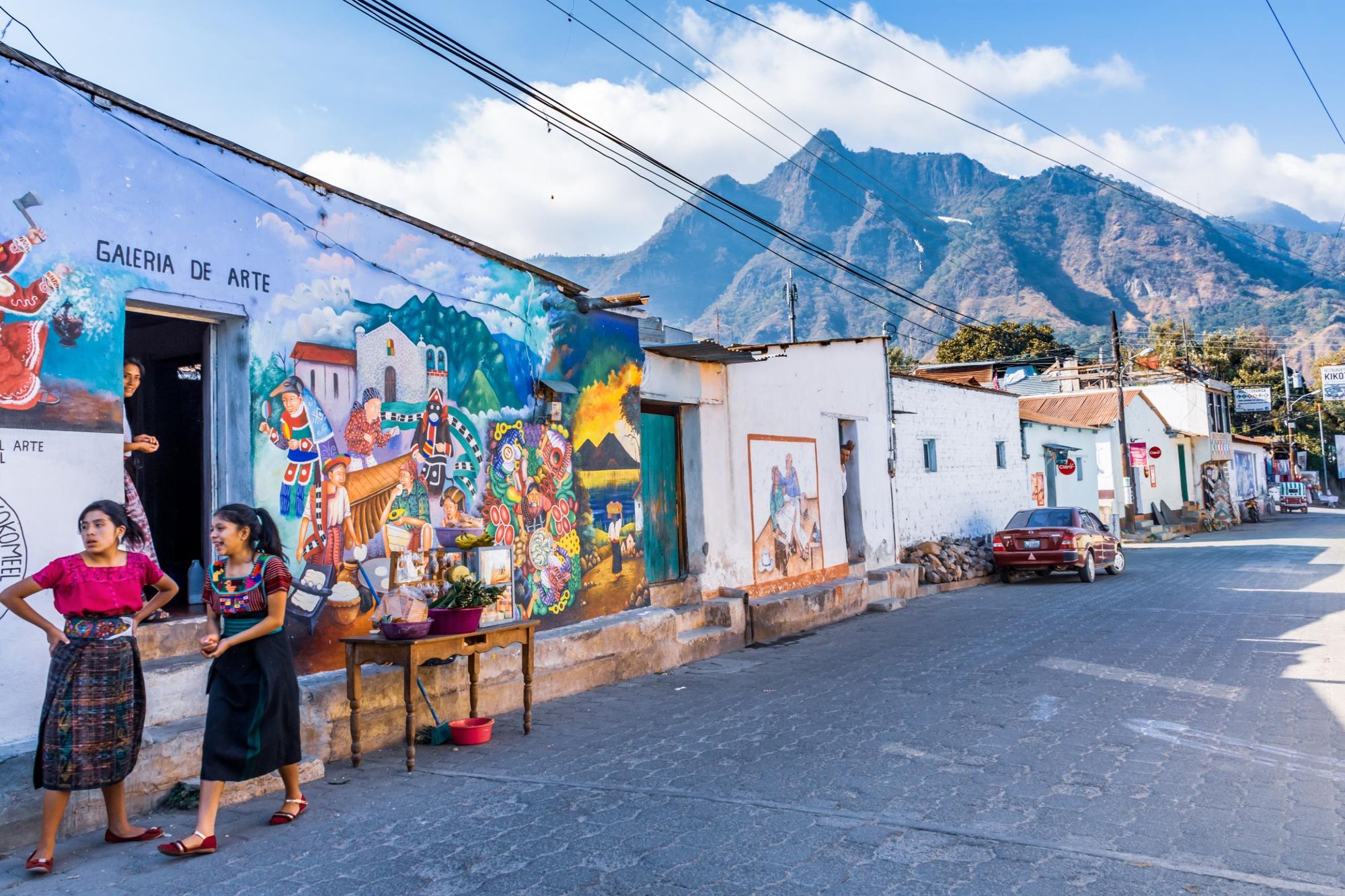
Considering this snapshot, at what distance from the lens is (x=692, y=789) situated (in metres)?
5.56

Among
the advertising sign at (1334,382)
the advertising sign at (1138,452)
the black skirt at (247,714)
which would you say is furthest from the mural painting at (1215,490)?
the black skirt at (247,714)

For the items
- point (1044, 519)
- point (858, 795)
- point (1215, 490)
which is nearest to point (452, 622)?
point (858, 795)

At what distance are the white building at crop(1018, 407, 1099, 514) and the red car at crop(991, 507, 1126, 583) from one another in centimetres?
454

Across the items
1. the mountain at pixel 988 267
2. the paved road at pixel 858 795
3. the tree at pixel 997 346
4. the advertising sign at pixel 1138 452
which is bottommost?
the paved road at pixel 858 795

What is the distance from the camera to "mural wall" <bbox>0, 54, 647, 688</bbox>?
550 centimetres

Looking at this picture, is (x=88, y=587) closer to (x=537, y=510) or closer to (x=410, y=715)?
(x=410, y=715)

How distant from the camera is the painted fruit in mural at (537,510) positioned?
28.6 feet

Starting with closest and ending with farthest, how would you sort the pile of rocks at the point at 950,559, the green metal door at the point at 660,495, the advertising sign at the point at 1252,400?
the green metal door at the point at 660,495
the pile of rocks at the point at 950,559
the advertising sign at the point at 1252,400

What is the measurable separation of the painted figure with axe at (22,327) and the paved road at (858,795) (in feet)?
8.14

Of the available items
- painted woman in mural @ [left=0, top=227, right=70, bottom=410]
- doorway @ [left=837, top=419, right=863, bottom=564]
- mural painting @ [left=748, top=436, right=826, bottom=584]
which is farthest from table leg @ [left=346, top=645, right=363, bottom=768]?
doorway @ [left=837, top=419, right=863, bottom=564]

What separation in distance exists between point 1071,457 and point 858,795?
1067 inches

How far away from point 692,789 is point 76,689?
10.8 feet

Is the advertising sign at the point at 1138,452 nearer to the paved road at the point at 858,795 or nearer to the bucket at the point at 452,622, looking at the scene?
the paved road at the point at 858,795

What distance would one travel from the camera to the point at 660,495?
1179 centimetres
